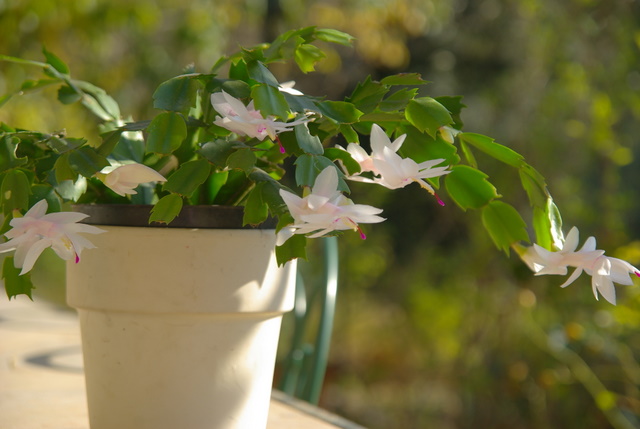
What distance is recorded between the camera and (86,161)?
1.46ft

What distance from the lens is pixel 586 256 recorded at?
46 cm

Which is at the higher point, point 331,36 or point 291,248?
point 331,36

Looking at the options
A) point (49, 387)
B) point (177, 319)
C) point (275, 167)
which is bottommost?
point (49, 387)

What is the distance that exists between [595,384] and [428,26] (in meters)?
2.06

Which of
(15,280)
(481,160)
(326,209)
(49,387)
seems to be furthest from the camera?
(481,160)

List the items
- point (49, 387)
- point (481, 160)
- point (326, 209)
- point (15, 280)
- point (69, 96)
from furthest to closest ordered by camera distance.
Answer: point (481, 160) → point (49, 387) → point (69, 96) → point (15, 280) → point (326, 209)

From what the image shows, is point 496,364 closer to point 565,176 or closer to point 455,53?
point 565,176

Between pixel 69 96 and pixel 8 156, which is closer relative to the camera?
pixel 8 156

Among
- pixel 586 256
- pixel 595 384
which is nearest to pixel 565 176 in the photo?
pixel 595 384

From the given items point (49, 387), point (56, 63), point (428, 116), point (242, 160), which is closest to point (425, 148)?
point (428, 116)

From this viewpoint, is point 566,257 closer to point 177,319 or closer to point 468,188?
point 468,188

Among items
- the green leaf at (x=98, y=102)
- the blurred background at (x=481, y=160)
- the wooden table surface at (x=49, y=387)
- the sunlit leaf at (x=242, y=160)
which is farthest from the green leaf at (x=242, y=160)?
the blurred background at (x=481, y=160)

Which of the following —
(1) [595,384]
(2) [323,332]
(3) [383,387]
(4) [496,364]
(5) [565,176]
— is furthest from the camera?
(3) [383,387]

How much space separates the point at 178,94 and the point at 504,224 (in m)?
0.23
